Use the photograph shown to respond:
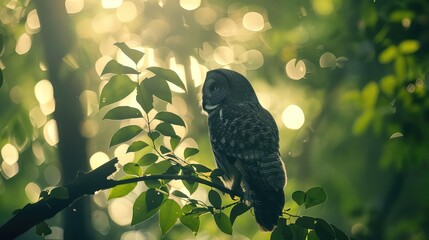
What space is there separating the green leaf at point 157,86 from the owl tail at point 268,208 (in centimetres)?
115

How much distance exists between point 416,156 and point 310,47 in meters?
2.10

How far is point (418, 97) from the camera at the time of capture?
18.8ft

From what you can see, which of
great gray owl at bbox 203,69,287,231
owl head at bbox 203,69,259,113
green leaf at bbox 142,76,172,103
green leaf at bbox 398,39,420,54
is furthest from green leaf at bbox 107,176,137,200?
green leaf at bbox 398,39,420,54

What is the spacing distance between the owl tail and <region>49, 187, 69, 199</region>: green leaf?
1421 millimetres

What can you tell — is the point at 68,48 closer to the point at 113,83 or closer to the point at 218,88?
the point at 218,88

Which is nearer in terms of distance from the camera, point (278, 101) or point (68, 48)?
point (68, 48)

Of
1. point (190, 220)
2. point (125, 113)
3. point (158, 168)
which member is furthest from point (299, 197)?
point (125, 113)

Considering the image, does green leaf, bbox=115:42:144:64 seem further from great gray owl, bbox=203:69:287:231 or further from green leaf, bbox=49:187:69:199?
great gray owl, bbox=203:69:287:231

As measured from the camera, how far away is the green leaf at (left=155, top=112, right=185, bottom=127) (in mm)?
2758

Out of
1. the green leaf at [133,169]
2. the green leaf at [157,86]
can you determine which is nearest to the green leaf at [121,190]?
the green leaf at [133,169]

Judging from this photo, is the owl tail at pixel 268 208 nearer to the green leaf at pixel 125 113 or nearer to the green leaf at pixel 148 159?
the green leaf at pixel 148 159

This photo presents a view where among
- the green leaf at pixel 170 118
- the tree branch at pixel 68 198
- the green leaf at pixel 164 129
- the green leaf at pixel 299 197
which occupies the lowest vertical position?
the green leaf at pixel 299 197

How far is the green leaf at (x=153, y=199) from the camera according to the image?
8.82 feet

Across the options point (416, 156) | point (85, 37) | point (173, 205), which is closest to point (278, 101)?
point (85, 37)
